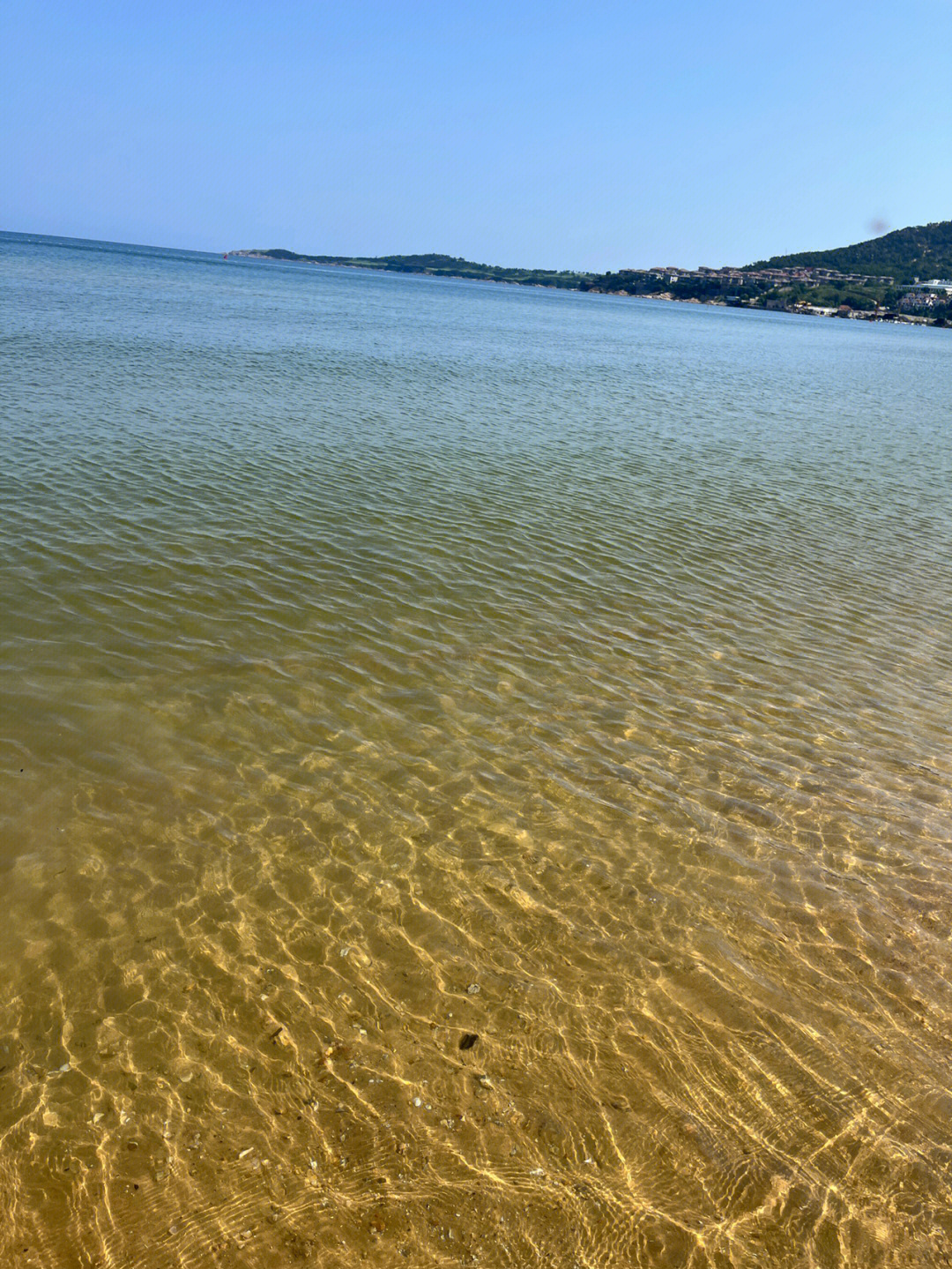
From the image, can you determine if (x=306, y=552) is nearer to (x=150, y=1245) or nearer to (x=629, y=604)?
(x=629, y=604)

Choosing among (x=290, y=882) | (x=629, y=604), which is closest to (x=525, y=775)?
(x=290, y=882)

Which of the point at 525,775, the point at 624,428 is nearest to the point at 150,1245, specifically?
the point at 525,775

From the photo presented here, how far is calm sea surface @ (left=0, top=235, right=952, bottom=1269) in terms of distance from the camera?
428cm

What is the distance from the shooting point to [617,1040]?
17.2ft

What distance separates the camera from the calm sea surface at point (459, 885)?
428 centimetres

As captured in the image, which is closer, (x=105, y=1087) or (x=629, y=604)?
(x=105, y=1087)

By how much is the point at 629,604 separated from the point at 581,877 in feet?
21.8

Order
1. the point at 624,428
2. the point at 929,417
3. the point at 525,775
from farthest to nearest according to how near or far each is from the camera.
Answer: the point at 929,417, the point at 624,428, the point at 525,775

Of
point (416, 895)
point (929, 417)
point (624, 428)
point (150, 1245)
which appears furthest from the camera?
point (929, 417)

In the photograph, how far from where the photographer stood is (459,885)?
6504 mm

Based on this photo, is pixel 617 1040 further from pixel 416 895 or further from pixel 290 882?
pixel 290 882

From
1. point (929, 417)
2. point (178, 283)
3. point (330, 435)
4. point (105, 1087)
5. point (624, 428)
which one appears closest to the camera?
point (105, 1087)

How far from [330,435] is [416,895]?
17451 mm

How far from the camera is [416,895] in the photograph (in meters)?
6.36
